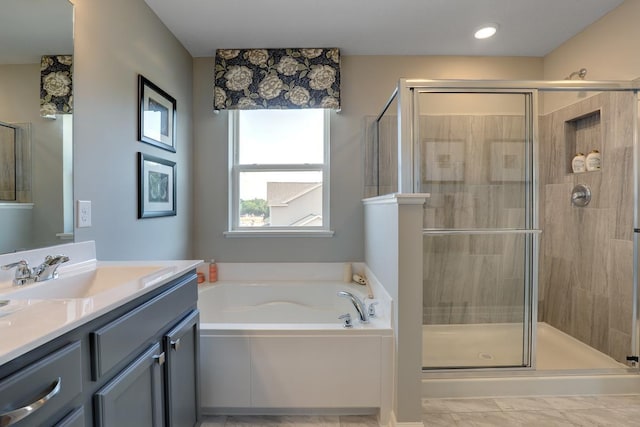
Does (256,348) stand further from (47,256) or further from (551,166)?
(551,166)

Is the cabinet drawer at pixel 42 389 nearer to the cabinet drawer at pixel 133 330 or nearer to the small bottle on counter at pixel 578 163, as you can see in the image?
the cabinet drawer at pixel 133 330

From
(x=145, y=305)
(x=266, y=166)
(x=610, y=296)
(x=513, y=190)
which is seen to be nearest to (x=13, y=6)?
(x=145, y=305)

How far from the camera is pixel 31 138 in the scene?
1168 millimetres

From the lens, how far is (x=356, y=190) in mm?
2633

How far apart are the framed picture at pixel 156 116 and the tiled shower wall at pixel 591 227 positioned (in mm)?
2946

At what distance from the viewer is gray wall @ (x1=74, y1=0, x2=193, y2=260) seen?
1431 millimetres

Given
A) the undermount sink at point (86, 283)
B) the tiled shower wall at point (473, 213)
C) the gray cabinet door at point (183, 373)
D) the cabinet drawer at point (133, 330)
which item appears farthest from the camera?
the tiled shower wall at point (473, 213)

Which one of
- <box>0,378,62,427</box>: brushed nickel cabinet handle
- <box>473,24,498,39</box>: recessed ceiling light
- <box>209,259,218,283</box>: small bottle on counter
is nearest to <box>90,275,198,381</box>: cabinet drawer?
<box>0,378,62,427</box>: brushed nickel cabinet handle

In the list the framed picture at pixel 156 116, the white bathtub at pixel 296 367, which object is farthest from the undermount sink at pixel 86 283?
the framed picture at pixel 156 116

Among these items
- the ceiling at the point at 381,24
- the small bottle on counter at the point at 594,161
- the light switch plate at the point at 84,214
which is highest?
the ceiling at the point at 381,24

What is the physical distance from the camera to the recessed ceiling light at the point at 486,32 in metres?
2.23

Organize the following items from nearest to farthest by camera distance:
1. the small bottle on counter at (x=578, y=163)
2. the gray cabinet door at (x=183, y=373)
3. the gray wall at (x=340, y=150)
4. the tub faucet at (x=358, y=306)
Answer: the gray cabinet door at (x=183, y=373) → the tub faucet at (x=358, y=306) → the small bottle on counter at (x=578, y=163) → the gray wall at (x=340, y=150)

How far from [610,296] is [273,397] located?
7.74 ft

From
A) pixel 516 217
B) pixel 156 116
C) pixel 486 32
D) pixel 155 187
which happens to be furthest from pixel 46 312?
pixel 486 32
